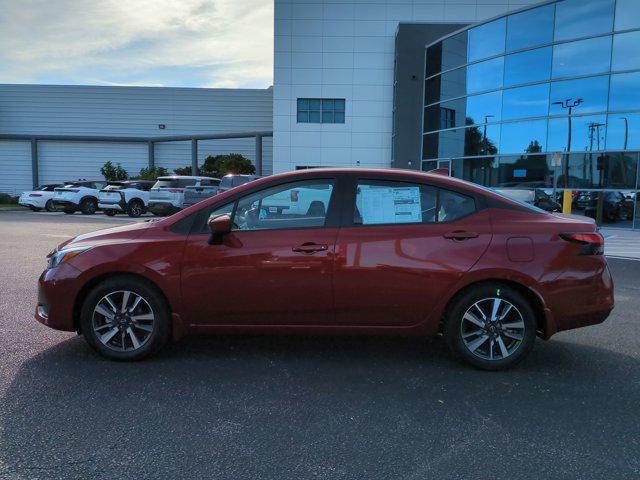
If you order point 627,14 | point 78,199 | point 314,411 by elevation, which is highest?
point 627,14

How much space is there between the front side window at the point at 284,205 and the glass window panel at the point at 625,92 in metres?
15.9

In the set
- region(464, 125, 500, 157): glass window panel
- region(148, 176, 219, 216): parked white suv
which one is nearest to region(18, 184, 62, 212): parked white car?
region(148, 176, 219, 216): parked white suv

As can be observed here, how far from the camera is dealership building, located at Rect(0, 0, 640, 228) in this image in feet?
55.1

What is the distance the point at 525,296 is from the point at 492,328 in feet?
1.25

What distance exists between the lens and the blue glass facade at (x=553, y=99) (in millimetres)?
16328

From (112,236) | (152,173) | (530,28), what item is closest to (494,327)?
(112,236)

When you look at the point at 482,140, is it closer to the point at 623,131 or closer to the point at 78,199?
the point at 623,131

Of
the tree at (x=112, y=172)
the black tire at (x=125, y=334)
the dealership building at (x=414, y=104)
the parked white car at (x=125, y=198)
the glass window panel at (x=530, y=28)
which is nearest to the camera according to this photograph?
the black tire at (x=125, y=334)

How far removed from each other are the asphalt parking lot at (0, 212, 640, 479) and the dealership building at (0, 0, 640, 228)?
38.0ft

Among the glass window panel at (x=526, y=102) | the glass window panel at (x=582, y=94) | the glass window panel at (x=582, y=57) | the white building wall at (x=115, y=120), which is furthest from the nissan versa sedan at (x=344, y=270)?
the white building wall at (x=115, y=120)

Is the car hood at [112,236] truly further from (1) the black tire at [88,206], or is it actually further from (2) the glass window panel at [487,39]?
(1) the black tire at [88,206]

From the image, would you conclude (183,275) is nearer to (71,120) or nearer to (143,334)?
(143,334)

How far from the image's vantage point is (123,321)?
4.11 metres

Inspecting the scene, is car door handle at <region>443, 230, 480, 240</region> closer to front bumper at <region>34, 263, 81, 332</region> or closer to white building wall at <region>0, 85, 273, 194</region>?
front bumper at <region>34, 263, 81, 332</region>
